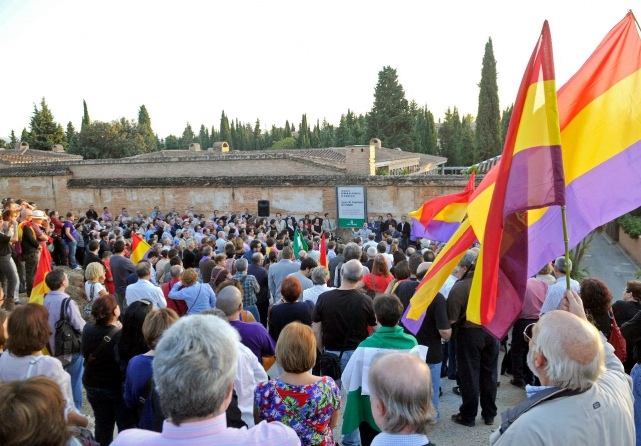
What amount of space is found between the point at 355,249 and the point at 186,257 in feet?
13.0

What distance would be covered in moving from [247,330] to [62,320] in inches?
81.9

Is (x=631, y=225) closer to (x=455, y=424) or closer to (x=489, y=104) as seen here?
(x=455, y=424)

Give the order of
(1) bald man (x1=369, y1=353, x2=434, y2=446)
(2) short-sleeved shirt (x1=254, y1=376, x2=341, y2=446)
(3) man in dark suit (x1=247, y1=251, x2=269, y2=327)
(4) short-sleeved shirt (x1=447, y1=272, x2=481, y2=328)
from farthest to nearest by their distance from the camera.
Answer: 1. (3) man in dark suit (x1=247, y1=251, x2=269, y2=327)
2. (4) short-sleeved shirt (x1=447, y1=272, x2=481, y2=328)
3. (2) short-sleeved shirt (x1=254, y1=376, x2=341, y2=446)
4. (1) bald man (x1=369, y1=353, x2=434, y2=446)

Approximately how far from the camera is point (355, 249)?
7.69m

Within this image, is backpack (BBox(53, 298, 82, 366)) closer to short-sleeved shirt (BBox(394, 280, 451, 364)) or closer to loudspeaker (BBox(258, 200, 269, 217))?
short-sleeved shirt (BBox(394, 280, 451, 364))

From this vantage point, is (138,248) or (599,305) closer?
(599,305)

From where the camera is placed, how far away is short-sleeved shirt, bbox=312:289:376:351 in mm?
5012

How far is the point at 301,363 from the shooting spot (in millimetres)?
3252

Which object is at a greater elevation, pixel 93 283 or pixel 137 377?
pixel 93 283

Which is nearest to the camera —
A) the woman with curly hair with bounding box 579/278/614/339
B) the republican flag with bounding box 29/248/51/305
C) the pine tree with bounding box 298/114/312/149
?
the woman with curly hair with bounding box 579/278/614/339

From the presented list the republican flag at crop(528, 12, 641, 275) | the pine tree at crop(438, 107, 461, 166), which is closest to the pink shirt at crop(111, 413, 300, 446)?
the republican flag at crop(528, 12, 641, 275)

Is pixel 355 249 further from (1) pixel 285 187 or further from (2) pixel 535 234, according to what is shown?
(1) pixel 285 187

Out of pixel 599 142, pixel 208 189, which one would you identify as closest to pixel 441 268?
pixel 599 142

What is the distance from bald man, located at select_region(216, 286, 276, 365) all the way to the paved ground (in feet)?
37.7
